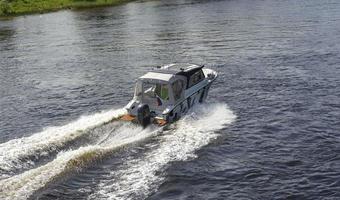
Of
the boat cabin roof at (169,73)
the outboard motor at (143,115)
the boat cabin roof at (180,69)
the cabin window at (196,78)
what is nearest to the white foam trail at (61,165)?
the outboard motor at (143,115)

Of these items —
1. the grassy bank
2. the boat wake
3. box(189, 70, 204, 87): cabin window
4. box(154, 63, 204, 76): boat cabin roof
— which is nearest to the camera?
the boat wake

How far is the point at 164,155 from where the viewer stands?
28203 mm

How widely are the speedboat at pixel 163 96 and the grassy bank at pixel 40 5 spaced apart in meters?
113

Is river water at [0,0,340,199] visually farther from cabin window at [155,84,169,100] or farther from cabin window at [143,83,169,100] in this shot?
cabin window at [143,83,169,100]

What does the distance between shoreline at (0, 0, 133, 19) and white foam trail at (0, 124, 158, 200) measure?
379 ft

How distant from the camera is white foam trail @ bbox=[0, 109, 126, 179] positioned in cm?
2697

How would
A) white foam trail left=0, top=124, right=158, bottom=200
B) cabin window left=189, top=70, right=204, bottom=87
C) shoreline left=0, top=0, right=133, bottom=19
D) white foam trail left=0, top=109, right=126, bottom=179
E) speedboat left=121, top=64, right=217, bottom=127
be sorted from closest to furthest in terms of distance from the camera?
white foam trail left=0, top=124, right=158, bottom=200 < white foam trail left=0, top=109, right=126, bottom=179 < speedboat left=121, top=64, right=217, bottom=127 < cabin window left=189, top=70, right=204, bottom=87 < shoreline left=0, top=0, right=133, bottom=19

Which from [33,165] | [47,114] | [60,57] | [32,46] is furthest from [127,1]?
[33,165]

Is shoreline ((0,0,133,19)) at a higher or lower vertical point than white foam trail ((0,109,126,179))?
higher

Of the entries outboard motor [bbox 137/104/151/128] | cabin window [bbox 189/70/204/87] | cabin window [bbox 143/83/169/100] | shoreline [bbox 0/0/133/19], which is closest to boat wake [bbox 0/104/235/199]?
outboard motor [bbox 137/104/151/128]

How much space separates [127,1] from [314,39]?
329 feet

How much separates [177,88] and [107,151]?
9.67 metres

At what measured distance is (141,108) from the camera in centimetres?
3288

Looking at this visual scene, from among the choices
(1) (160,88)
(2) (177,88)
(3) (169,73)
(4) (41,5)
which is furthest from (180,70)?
(4) (41,5)
